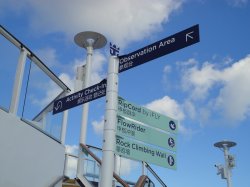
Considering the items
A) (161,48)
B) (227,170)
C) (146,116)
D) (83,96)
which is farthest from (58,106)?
(227,170)

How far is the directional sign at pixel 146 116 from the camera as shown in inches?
217

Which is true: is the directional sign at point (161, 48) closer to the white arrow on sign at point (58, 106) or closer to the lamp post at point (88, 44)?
the white arrow on sign at point (58, 106)

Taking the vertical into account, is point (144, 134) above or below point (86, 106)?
below

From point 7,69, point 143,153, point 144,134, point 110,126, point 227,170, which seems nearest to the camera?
point 110,126

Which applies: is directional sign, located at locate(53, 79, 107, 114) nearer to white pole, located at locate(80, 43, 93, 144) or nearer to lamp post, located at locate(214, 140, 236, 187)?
white pole, located at locate(80, 43, 93, 144)

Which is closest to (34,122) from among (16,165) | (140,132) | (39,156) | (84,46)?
(39,156)

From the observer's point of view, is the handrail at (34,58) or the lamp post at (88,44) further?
the lamp post at (88,44)

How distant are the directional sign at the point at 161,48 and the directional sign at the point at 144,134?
807mm

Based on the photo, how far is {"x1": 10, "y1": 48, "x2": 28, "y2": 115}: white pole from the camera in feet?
22.0

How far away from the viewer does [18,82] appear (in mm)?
6910

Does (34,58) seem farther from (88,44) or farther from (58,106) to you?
(88,44)

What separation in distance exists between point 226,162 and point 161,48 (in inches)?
549

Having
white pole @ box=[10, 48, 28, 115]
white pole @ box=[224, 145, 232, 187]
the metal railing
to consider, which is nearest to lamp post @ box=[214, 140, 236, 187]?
white pole @ box=[224, 145, 232, 187]

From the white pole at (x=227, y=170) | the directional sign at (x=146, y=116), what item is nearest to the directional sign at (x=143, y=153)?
the directional sign at (x=146, y=116)
